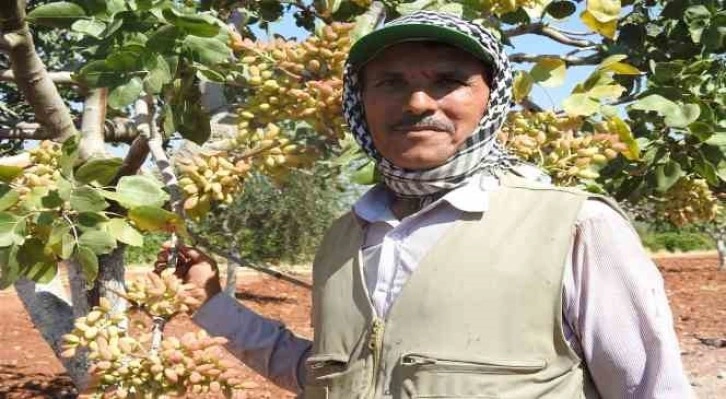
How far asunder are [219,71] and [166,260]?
45 cm

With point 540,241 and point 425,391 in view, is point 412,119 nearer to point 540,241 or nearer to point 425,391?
point 540,241

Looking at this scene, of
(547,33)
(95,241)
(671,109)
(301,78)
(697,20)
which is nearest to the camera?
(95,241)

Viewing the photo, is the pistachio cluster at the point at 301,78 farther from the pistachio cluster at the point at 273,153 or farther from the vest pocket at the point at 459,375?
the vest pocket at the point at 459,375

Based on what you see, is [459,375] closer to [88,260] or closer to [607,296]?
[607,296]

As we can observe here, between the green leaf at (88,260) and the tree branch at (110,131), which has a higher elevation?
the tree branch at (110,131)

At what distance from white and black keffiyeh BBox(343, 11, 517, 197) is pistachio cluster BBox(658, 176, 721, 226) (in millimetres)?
1683

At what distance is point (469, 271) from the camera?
1465mm

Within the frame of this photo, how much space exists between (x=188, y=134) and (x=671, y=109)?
139 cm

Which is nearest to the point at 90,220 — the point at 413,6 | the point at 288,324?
the point at 413,6

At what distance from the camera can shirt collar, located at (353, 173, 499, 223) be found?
5.05ft

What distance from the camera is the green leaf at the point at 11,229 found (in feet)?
5.22

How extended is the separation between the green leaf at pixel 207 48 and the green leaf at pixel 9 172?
1.41 ft

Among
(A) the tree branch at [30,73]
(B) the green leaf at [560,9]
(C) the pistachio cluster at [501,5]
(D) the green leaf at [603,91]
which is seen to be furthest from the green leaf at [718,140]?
(A) the tree branch at [30,73]

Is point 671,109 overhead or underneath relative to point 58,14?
underneath
